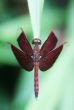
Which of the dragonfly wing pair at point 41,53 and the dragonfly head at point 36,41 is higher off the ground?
the dragonfly head at point 36,41

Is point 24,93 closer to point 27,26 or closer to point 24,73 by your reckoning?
point 24,73

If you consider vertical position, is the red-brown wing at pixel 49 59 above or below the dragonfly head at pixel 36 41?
below

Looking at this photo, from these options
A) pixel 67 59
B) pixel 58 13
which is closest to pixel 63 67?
pixel 67 59

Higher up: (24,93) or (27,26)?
(27,26)

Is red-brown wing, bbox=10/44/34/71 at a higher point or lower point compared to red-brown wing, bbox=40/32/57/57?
lower
